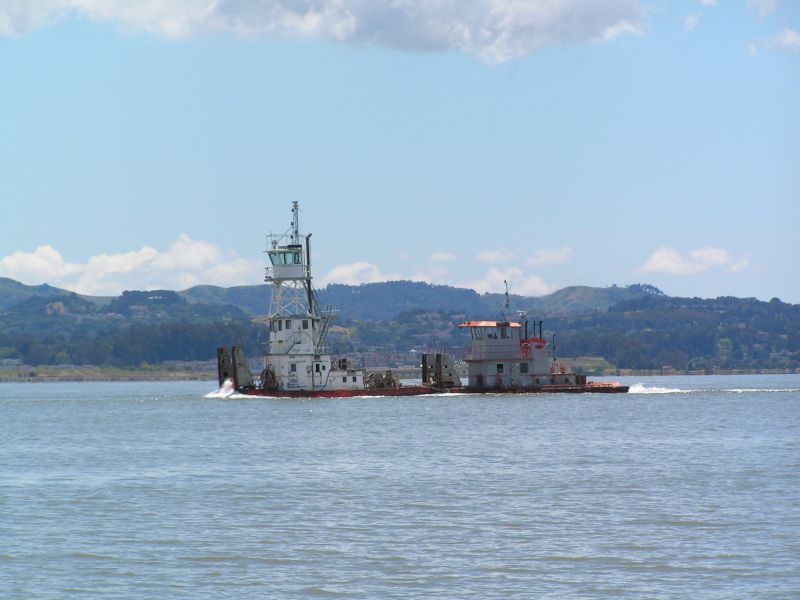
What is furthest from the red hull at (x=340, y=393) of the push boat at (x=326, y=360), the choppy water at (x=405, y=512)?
the choppy water at (x=405, y=512)

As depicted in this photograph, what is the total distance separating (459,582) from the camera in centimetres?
2766

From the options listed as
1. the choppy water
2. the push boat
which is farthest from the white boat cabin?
the choppy water

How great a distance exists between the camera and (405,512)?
121 ft

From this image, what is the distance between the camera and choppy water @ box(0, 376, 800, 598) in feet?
92.3

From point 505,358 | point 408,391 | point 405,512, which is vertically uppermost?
point 505,358

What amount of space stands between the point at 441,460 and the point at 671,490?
12.2m

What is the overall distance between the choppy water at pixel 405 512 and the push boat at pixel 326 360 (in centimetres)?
2504

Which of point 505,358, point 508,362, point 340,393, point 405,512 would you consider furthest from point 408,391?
point 405,512

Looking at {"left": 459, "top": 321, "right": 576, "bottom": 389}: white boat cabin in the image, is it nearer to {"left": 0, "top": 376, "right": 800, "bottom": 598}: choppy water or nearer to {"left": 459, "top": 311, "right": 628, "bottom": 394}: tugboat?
{"left": 459, "top": 311, "right": 628, "bottom": 394}: tugboat

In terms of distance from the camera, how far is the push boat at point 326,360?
96.1m

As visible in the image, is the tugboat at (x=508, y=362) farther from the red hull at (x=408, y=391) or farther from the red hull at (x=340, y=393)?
the red hull at (x=340, y=393)

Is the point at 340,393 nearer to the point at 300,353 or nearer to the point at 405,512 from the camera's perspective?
the point at 300,353

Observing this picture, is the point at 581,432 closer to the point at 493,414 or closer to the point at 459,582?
the point at 493,414

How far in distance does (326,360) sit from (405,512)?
2351 inches
